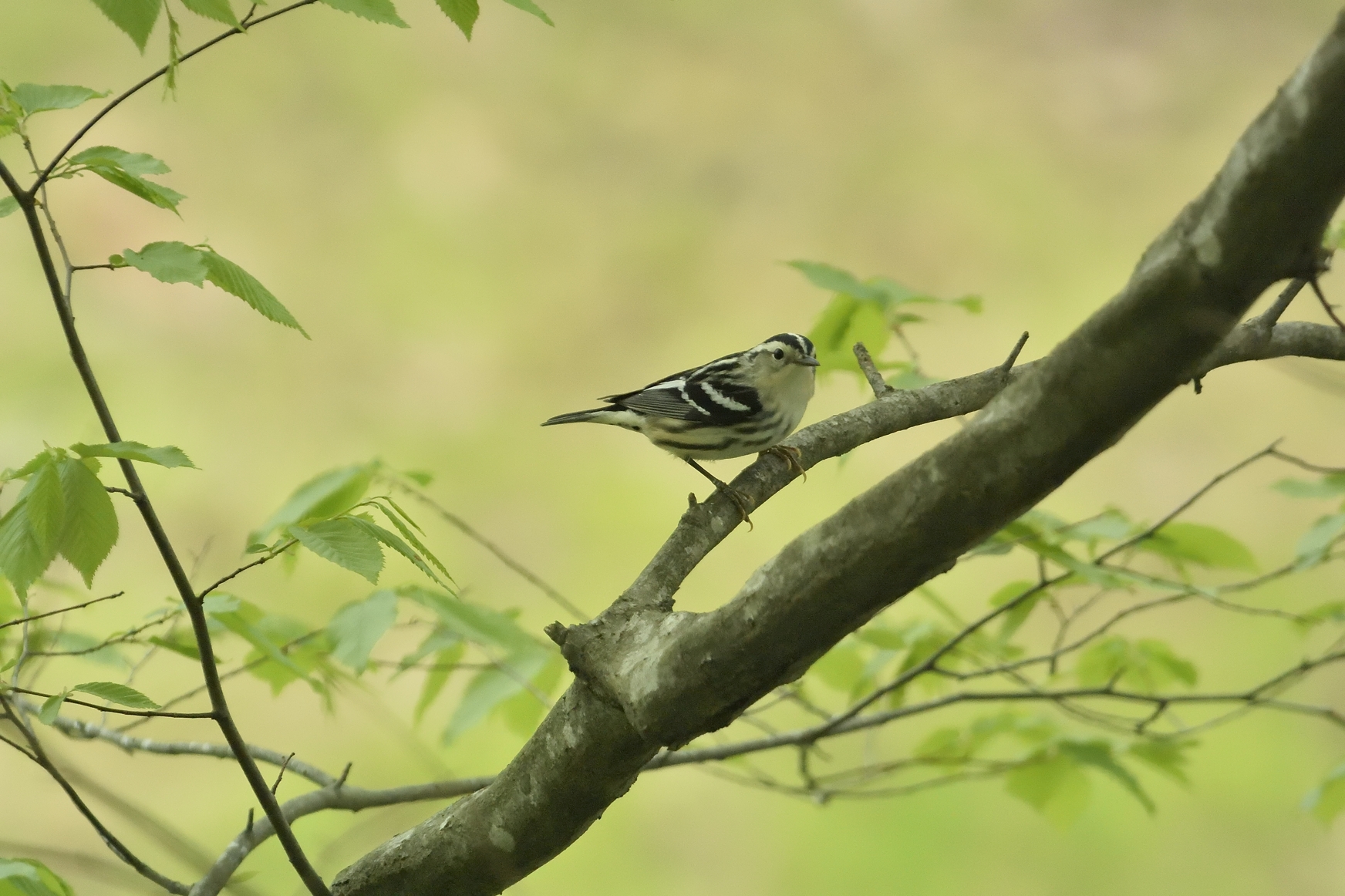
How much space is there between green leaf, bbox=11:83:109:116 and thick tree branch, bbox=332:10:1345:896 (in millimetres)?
367

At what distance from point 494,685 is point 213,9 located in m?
0.63

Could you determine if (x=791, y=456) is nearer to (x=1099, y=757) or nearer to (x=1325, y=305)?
(x=1099, y=757)

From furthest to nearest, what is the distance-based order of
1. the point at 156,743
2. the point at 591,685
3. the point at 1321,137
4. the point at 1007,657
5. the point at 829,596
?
the point at 1007,657 < the point at 156,743 < the point at 591,685 < the point at 829,596 < the point at 1321,137

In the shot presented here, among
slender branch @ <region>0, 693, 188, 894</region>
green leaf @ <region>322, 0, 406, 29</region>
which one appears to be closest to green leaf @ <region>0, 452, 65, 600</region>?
slender branch @ <region>0, 693, 188, 894</region>

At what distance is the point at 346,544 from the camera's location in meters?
0.52

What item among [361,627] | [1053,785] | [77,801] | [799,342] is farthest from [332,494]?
[1053,785]

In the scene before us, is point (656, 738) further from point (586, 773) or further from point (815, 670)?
point (815, 670)

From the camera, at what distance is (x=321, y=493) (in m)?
0.91

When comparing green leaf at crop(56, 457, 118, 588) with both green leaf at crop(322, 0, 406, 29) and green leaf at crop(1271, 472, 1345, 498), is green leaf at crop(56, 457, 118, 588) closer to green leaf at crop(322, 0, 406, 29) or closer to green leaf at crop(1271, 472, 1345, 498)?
green leaf at crop(322, 0, 406, 29)

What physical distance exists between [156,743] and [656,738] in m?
0.49

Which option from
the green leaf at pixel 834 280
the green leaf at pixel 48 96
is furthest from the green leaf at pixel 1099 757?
the green leaf at pixel 48 96

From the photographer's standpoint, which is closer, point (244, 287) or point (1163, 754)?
point (244, 287)

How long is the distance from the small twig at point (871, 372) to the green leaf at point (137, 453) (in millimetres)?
555

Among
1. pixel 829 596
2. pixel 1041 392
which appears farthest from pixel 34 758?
pixel 1041 392
